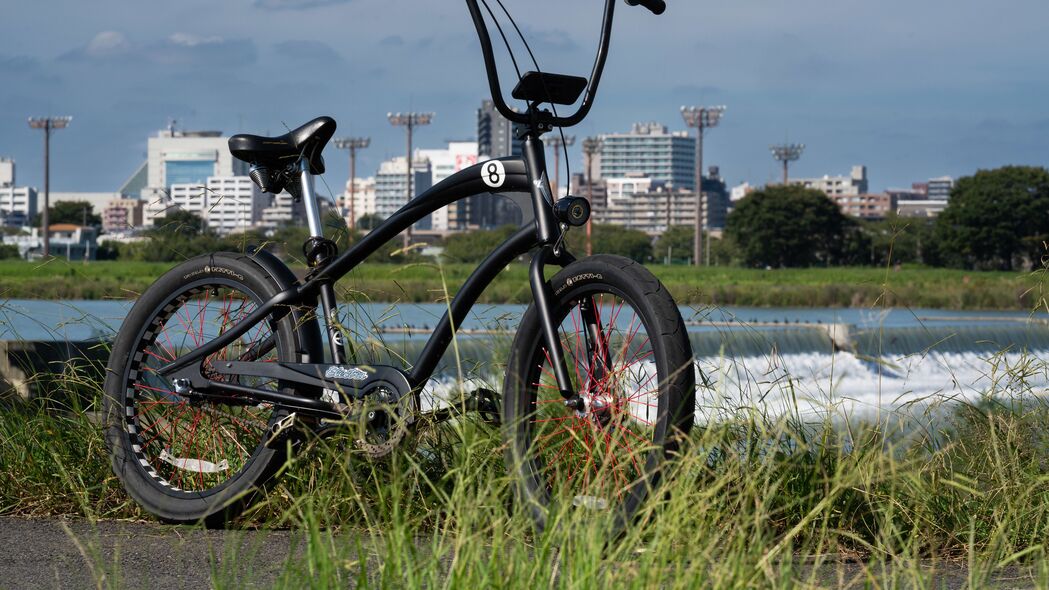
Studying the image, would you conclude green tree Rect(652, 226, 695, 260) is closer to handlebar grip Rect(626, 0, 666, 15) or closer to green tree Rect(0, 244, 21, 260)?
green tree Rect(0, 244, 21, 260)

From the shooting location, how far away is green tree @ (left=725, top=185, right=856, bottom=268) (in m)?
86.1

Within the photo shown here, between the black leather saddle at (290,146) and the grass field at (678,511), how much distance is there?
838 mm

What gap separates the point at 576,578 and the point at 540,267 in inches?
39.7

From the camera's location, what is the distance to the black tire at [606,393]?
2.75 metres

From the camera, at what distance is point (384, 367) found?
3174mm

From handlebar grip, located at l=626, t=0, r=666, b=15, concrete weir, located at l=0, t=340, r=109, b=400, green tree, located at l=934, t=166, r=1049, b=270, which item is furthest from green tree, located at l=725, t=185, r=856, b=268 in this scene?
handlebar grip, located at l=626, t=0, r=666, b=15

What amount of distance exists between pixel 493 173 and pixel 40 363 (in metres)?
2.31

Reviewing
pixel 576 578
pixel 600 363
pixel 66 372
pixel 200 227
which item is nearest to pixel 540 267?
pixel 600 363

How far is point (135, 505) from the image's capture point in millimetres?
3613

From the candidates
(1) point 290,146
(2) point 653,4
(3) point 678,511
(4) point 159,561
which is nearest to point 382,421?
(4) point 159,561

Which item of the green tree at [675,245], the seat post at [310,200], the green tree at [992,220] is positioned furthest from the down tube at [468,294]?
the green tree at [675,245]

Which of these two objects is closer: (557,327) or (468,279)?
(557,327)

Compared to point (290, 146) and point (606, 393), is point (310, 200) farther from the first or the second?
point (606, 393)

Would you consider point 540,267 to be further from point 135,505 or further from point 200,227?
point 200,227
